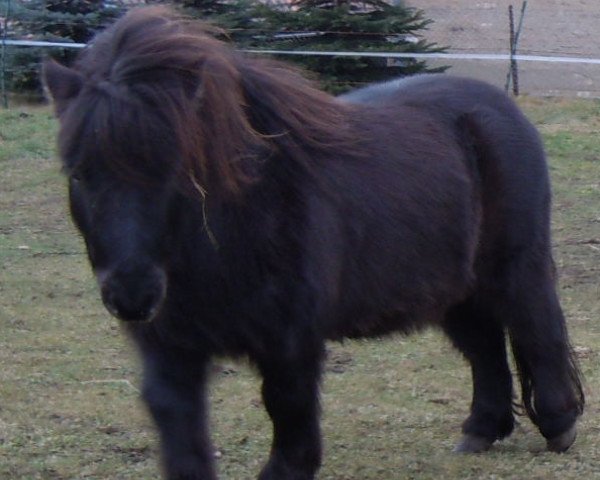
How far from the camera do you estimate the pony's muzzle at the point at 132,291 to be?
3.31 m

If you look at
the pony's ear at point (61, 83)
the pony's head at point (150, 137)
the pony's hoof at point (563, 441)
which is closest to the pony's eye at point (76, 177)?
the pony's head at point (150, 137)

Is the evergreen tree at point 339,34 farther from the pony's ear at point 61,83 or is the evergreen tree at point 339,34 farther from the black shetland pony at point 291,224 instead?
the pony's ear at point 61,83

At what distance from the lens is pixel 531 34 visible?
75.2 feet

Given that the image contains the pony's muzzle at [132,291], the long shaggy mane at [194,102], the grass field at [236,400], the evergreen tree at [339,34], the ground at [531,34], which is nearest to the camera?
the pony's muzzle at [132,291]

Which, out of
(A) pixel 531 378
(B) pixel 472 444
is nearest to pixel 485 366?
(A) pixel 531 378

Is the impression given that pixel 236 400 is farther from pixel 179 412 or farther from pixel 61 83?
pixel 61 83

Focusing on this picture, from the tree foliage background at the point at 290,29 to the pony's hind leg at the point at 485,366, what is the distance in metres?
9.93

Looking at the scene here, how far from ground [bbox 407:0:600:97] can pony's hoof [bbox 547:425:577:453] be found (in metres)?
14.8

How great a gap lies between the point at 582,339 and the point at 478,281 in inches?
80.5

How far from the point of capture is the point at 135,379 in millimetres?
6129

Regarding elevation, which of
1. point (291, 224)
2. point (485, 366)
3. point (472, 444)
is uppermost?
point (291, 224)

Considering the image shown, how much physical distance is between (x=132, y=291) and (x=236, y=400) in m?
2.59

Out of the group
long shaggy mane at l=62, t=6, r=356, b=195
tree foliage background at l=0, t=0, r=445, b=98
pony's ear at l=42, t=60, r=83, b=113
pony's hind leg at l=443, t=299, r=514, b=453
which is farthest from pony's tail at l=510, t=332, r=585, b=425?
tree foliage background at l=0, t=0, r=445, b=98

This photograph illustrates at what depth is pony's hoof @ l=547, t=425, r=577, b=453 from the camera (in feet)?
16.4
